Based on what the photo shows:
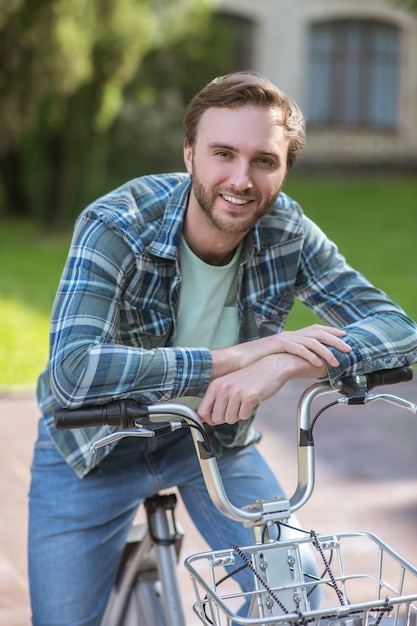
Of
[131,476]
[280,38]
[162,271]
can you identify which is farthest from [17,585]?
[280,38]

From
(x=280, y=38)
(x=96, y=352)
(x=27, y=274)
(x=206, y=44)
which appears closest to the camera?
(x=96, y=352)

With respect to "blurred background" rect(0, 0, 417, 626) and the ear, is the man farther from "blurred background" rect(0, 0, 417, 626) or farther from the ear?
"blurred background" rect(0, 0, 417, 626)

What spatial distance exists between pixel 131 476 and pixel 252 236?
0.67 metres

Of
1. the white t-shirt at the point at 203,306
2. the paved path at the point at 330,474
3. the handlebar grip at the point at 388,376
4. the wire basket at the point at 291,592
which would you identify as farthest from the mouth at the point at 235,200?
the paved path at the point at 330,474

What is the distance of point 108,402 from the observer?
1.94 meters

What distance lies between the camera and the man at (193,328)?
1965 mm

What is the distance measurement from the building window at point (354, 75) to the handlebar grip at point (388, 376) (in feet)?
62.3

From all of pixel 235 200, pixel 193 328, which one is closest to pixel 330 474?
pixel 193 328

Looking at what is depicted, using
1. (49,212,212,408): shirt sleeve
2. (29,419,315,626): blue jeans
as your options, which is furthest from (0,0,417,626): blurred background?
(49,212,212,408): shirt sleeve

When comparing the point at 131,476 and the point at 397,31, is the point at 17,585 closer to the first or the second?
the point at 131,476

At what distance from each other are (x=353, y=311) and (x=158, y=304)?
1.65 ft

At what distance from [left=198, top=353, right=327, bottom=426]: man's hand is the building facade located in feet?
59.6

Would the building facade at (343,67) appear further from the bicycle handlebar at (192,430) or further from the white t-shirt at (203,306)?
the bicycle handlebar at (192,430)

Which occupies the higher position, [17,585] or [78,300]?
[78,300]
